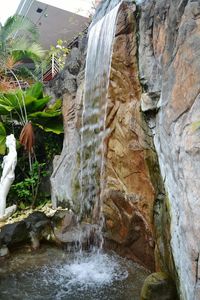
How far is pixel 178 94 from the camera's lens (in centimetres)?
315

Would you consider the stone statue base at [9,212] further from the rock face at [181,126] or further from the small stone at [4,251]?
the rock face at [181,126]

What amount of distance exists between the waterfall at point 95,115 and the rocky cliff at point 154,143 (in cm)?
21

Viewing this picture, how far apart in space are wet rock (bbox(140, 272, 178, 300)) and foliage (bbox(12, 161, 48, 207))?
4.85m

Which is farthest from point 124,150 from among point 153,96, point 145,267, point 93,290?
point 93,290

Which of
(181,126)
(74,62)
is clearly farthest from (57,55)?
(181,126)

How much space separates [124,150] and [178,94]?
210 cm

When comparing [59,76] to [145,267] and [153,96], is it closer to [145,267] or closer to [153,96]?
[153,96]

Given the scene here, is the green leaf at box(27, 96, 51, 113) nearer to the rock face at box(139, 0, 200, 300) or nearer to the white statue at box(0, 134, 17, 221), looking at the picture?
the white statue at box(0, 134, 17, 221)

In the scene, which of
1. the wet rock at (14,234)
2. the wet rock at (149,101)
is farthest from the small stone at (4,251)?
the wet rock at (149,101)

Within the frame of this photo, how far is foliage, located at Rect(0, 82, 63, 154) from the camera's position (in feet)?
26.5

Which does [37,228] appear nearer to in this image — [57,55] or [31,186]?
[31,186]

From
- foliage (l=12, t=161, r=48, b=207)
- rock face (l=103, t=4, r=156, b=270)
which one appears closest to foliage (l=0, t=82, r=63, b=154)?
foliage (l=12, t=161, r=48, b=207)

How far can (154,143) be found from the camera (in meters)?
4.24

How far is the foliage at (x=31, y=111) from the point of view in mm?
8070
